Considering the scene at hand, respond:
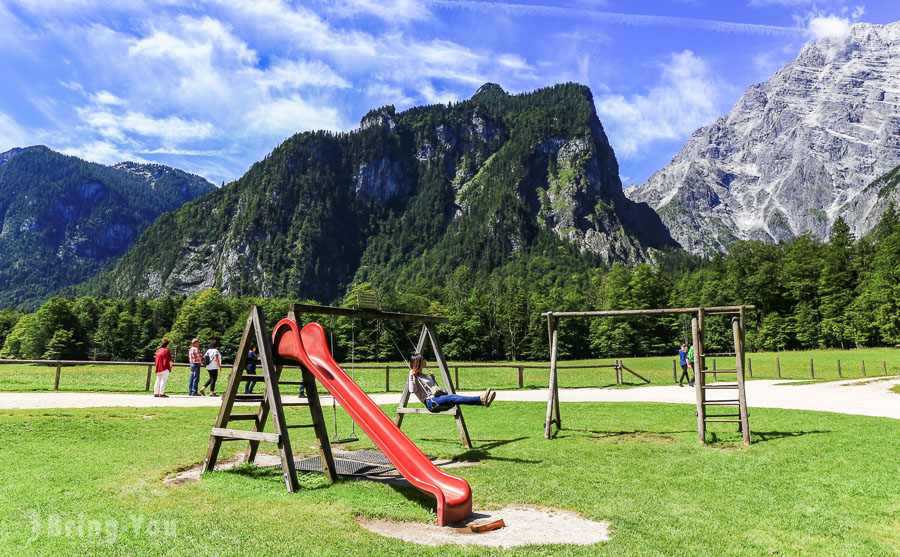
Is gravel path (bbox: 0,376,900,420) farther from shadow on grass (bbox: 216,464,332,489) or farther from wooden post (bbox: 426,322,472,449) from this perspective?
shadow on grass (bbox: 216,464,332,489)

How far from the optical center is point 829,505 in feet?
23.0

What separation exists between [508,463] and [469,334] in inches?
3469

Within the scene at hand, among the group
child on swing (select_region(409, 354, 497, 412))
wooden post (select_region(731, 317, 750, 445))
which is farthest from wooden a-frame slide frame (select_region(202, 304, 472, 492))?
wooden post (select_region(731, 317, 750, 445))

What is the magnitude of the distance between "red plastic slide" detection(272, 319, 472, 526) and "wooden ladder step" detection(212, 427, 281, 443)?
108cm

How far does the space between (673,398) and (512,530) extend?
18.6m

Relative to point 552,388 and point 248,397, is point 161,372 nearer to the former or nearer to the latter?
point 248,397

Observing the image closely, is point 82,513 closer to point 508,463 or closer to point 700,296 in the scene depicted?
point 508,463

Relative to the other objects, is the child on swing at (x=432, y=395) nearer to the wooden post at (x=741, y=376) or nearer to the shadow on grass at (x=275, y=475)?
the shadow on grass at (x=275, y=475)

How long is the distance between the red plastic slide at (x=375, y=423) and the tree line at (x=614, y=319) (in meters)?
56.8

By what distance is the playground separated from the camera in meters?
5.66

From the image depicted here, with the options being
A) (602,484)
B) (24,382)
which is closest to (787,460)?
(602,484)

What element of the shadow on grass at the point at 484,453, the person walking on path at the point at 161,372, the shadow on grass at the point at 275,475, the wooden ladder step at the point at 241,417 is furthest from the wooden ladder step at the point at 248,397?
the person walking on path at the point at 161,372

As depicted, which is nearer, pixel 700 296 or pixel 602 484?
pixel 602 484

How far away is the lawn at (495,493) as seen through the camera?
5.51 metres
